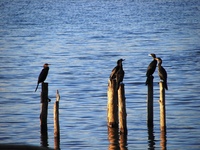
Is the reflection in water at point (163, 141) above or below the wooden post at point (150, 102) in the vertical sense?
below

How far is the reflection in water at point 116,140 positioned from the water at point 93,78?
184mm

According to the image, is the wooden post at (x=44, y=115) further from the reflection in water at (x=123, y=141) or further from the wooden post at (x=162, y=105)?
the wooden post at (x=162, y=105)

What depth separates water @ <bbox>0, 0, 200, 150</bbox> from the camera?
2475cm

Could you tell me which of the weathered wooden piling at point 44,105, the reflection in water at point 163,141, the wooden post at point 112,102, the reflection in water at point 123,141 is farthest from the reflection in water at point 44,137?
the reflection in water at point 163,141

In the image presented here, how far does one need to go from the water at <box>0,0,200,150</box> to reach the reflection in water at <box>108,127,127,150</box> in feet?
0.60

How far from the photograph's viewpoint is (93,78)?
1569 inches

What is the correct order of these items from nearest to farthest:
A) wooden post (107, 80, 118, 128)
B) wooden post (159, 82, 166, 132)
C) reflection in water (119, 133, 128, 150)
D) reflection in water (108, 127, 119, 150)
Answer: wooden post (159, 82, 166, 132)
wooden post (107, 80, 118, 128)
reflection in water (119, 133, 128, 150)
reflection in water (108, 127, 119, 150)

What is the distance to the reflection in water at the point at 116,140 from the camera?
22.6 metres

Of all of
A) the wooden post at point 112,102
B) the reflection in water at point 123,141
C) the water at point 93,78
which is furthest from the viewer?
the water at point 93,78

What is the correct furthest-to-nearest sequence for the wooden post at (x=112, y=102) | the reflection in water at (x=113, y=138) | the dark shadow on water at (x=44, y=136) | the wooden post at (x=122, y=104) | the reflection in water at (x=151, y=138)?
the dark shadow on water at (x=44, y=136) → the reflection in water at (x=151, y=138) → the reflection in water at (x=113, y=138) → the wooden post at (x=112, y=102) → the wooden post at (x=122, y=104)

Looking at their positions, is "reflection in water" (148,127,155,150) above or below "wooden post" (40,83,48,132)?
below

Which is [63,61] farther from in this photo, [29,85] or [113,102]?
[113,102]

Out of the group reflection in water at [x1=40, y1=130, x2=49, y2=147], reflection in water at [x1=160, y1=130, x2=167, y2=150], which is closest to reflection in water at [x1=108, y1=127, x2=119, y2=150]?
reflection in water at [x1=160, y1=130, x2=167, y2=150]

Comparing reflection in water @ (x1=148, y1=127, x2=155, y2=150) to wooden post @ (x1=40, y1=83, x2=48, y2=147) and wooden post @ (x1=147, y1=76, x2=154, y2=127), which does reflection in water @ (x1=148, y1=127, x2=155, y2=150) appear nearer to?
wooden post @ (x1=147, y1=76, x2=154, y2=127)
